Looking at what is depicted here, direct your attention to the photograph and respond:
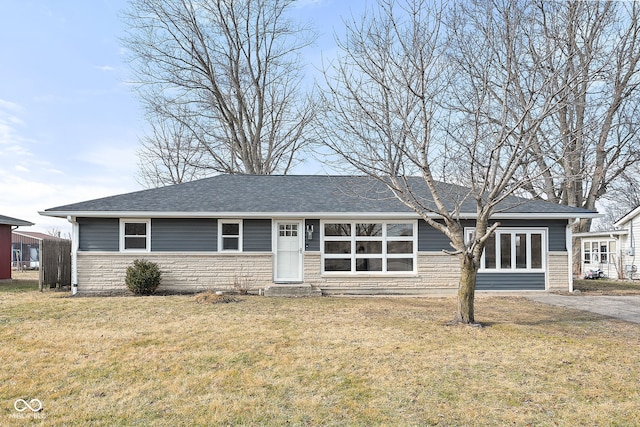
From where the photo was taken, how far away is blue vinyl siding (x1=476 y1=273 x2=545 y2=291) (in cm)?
1351

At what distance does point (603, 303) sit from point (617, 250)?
43.4 ft

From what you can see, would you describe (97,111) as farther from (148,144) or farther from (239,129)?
(148,144)

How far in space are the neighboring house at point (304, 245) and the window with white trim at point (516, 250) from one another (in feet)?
0.11

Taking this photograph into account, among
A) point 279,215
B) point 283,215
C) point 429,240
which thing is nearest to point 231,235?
point 279,215

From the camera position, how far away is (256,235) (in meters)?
13.3

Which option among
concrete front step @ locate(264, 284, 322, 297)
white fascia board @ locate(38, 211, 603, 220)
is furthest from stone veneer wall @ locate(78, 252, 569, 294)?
white fascia board @ locate(38, 211, 603, 220)

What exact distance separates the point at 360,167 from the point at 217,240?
6361mm

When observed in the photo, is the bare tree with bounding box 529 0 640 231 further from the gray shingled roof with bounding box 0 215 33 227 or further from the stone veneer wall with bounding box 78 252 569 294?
the gray shingled roof with bounding box 0 215 33 227

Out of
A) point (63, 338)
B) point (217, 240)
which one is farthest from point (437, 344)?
point (217, 240)

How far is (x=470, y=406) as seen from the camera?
13.9 feet

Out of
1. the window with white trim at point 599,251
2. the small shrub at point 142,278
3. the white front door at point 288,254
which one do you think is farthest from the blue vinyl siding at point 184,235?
the window with white trim at point 599,251

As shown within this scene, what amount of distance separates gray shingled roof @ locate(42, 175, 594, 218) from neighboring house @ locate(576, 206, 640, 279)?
33.3ft

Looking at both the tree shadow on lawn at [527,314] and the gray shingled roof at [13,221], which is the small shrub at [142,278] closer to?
the tree shadow on lawn at [527,314]

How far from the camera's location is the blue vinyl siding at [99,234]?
12.9m
